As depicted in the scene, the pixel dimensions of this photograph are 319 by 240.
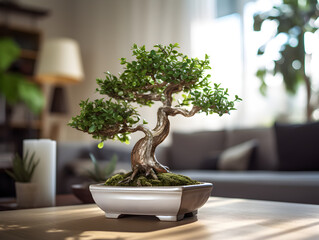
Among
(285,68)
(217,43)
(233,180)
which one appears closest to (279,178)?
(233,180)

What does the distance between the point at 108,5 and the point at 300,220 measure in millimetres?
5392

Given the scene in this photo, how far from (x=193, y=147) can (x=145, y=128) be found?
2841mm

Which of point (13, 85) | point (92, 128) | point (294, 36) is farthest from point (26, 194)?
point (294, 36)

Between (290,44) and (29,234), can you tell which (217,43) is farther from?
(29,234)

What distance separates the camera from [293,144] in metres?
2.88

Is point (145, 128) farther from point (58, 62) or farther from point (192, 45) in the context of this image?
point (58, 62)

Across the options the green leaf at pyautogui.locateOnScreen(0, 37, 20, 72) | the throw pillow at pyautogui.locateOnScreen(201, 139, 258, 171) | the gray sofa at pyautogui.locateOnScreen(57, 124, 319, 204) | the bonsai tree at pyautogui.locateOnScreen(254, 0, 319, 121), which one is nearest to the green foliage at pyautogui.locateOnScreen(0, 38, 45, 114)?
the green leaf at pyautogui.locateOnScreen(0, 37, 20, 72)

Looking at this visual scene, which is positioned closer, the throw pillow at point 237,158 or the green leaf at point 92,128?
the green leaf at point 92,128

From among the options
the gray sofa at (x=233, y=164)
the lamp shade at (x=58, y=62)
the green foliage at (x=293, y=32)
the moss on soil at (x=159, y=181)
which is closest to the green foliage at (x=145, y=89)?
the moss on soil at (x=159, y=181)

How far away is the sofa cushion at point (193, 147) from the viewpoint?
12.3 feet

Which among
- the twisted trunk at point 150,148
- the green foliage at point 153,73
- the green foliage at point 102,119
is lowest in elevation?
the twisted trunk at point 150,148

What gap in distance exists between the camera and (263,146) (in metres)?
3.30

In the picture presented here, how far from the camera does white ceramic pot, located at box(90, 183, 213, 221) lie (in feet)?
2.84

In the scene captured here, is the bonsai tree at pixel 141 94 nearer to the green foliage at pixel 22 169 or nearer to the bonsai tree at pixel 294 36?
the green foliage at pixel 22 169
